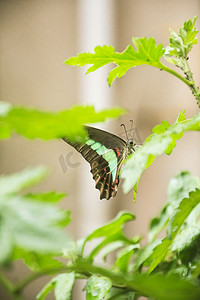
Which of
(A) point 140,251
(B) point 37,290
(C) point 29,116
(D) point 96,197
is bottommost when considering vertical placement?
(B) point 37,290

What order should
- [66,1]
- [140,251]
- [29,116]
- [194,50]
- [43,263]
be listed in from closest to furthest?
[29,116] < [43,263] < [140,251] < [194,50] < [66,1]

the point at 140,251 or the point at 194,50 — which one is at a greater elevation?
the point at 194,50

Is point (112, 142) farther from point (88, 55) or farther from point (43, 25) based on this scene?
point (43, 25)

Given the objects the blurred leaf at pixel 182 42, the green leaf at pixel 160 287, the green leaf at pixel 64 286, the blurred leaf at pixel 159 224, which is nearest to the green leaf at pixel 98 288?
the green leaf at pixel 64 286

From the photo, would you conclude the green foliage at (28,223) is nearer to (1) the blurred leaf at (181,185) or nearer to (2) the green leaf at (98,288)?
(2) the green leaf at (98,288)

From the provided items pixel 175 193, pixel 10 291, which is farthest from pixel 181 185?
pixel 10 291

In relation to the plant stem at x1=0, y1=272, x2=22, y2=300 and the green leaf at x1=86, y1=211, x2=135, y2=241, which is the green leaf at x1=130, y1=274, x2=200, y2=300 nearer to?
the plant stem at x1=0, y1=272, x2=22, y2=300

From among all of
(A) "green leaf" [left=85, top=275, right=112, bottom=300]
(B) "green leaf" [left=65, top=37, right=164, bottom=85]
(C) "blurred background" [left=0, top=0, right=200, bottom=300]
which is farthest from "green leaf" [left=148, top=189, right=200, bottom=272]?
(C) "blurred background" [left=0, top=0, right=200, bottom=300]

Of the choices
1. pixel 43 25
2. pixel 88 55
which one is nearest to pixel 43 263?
pixel 88 55
